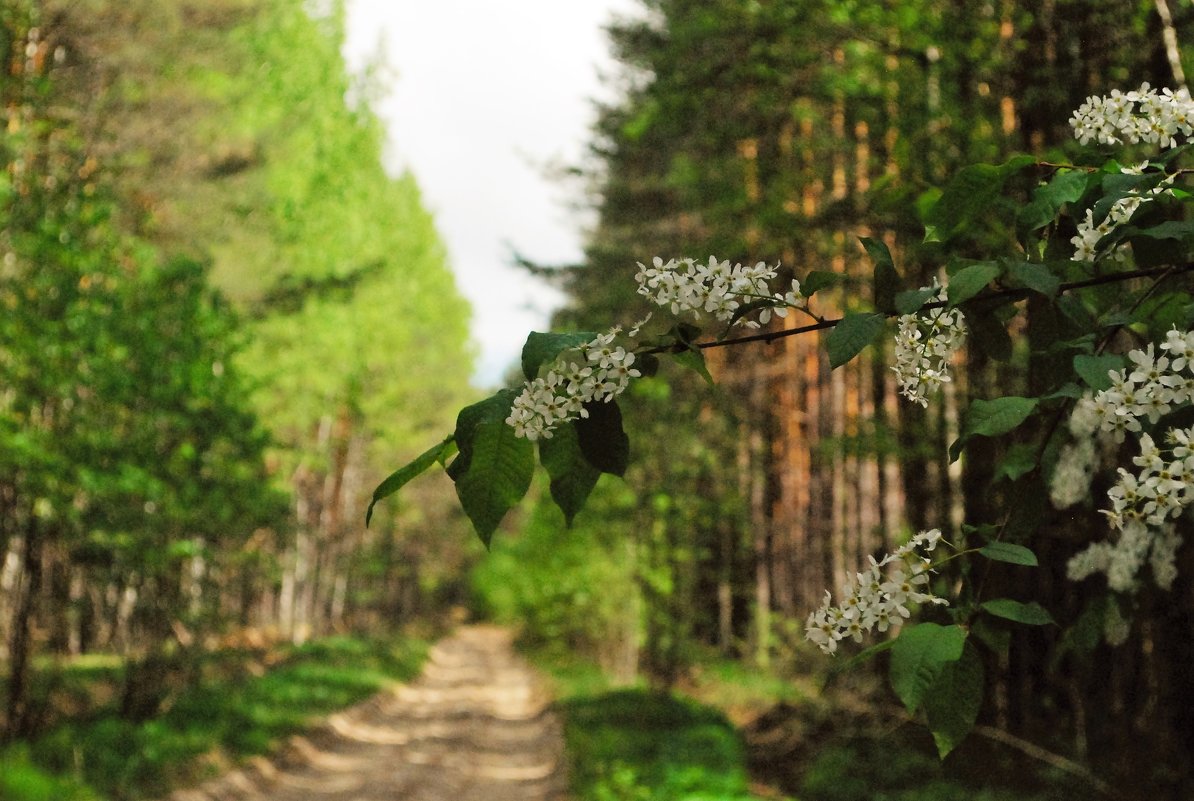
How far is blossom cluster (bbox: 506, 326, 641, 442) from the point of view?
1.40m

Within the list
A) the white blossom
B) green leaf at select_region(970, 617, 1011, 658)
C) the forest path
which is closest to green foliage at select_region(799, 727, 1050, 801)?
the forest path

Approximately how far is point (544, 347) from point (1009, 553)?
2.31 ft

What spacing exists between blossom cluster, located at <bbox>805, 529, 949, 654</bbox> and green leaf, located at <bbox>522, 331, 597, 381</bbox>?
526mm

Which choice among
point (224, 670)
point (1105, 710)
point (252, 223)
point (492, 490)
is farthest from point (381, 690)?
point (492, 490)

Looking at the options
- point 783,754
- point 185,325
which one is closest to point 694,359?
point 185,325

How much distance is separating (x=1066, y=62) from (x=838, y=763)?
5.38m

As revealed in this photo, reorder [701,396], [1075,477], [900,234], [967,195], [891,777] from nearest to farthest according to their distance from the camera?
[967,195] → [1075,477] → [900,234] → [891,777] → [701,396]

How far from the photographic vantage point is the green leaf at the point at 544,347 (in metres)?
1.32

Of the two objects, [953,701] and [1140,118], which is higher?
[1140,118]

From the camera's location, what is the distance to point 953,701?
1363 mm

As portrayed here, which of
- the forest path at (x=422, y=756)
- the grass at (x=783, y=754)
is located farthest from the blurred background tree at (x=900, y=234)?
the forest path at (x=422, y=756)

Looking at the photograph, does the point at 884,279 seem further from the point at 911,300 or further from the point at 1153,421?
the point at 1153,421

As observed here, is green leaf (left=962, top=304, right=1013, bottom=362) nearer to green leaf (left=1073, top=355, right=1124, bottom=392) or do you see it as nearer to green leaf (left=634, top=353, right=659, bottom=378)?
green leaf (left=1073, top=355, right=1124, bottom=392)

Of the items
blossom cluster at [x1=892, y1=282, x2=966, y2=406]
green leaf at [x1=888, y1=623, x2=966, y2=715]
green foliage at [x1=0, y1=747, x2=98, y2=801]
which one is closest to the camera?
green leaf at [x1=888, y1=623, x2=966, y2=715]
